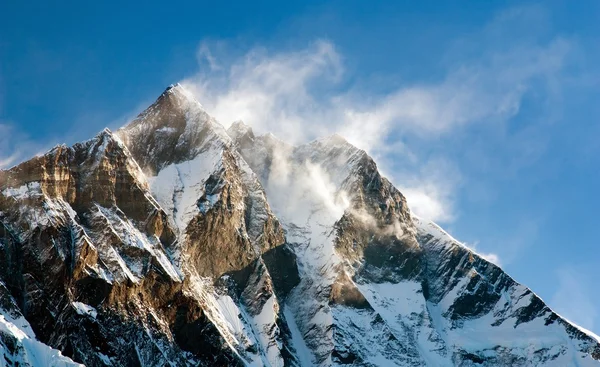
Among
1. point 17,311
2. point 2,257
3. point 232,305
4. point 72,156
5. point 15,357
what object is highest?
point 72,156

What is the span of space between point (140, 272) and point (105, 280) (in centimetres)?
1047

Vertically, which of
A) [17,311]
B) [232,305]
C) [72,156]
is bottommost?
[17,311]

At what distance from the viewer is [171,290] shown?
170250 mm

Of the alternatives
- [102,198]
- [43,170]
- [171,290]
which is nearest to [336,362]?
[171,290]

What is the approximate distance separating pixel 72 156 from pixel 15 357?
196 ft

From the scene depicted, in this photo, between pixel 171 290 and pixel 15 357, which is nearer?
pixel 15 357

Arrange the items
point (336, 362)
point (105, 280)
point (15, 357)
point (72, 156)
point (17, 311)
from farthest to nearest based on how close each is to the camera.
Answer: point (336, 362) → point (72, 156) → point (105, 280) → point (17, 311) → point (15, 357)

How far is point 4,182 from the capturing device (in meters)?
165

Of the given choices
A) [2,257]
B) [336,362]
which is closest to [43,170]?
[2,257]

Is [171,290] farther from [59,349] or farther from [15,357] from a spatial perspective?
[15,357]

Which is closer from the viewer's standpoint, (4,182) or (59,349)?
(59,349)

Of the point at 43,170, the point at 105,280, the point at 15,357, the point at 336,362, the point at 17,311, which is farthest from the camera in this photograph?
the point at 336,362

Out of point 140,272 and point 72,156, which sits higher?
point 72,156

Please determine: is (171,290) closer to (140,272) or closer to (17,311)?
(140,272)
